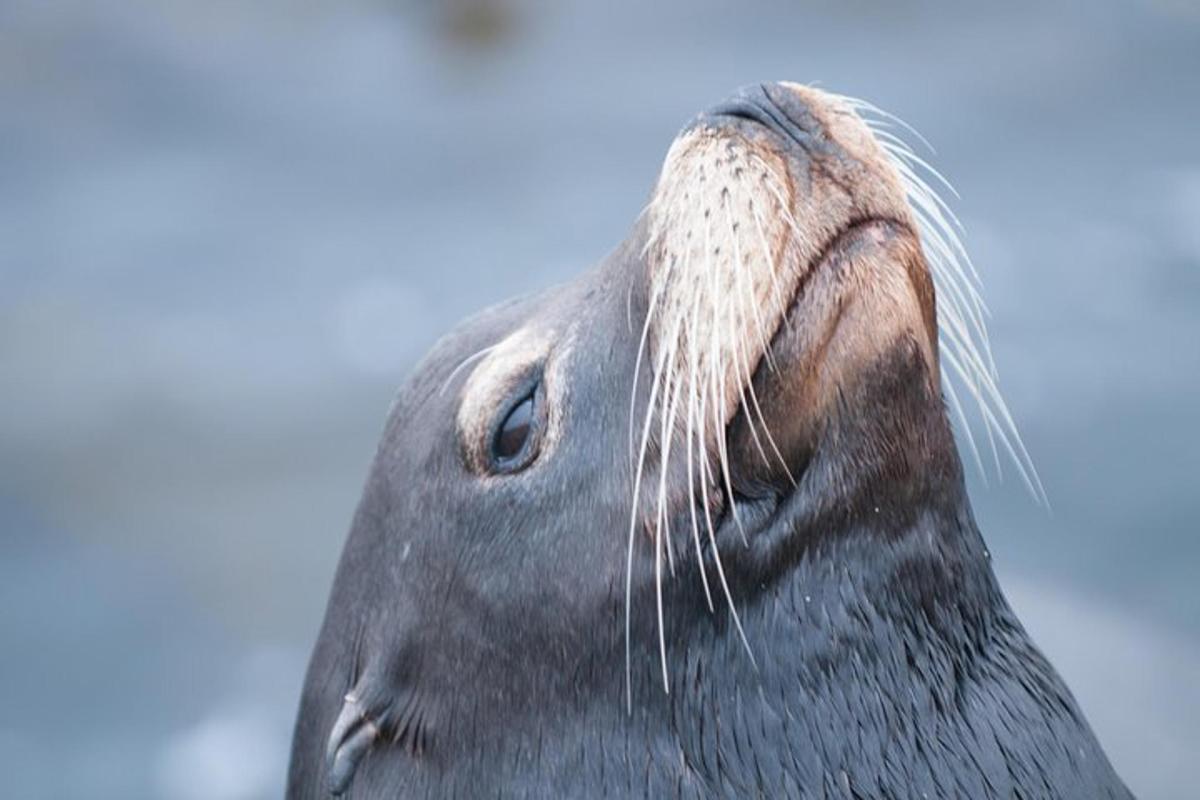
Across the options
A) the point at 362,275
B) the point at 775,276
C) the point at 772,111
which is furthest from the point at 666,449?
the point at 362,275

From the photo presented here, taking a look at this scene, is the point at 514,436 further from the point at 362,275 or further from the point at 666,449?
the point at 362,275

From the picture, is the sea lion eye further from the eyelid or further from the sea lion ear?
the sea lion ear

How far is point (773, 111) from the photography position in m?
3.89

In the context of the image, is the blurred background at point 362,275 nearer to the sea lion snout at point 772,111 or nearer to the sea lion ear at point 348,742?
the sea lion ear at point 348,742

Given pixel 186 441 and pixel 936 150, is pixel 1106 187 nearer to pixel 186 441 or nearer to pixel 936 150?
pixel 936 150

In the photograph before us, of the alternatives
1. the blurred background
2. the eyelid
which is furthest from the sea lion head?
the blurred background

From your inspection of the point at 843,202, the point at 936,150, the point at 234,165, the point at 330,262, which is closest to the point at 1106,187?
the point at 936,150

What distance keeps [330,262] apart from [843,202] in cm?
559

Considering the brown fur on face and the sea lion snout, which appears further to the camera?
the sea lion snout

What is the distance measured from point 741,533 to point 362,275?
18.2 ft

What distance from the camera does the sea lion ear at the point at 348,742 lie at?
4191 mm

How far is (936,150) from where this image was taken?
28.9 ft

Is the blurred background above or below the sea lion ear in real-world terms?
above

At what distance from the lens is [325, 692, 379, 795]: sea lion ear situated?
4191 millimetres
